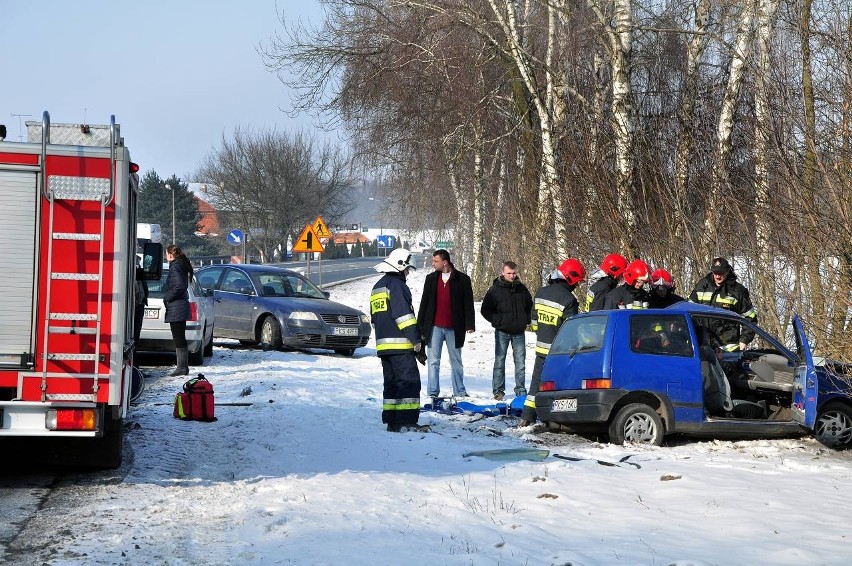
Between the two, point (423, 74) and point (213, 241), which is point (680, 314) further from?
point (213, 241)

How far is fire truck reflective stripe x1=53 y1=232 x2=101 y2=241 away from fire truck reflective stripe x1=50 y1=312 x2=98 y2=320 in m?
0.51

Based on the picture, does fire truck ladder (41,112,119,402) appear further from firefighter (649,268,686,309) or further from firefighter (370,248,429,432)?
firefighter (649,268,686,309)

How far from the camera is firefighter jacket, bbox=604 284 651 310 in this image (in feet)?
42.4

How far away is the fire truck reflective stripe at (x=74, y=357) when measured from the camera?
7812 millimetres

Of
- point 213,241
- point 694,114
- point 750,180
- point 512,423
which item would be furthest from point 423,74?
point 213,241

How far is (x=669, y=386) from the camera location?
11227 mm

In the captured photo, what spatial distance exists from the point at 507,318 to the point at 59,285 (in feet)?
26.2

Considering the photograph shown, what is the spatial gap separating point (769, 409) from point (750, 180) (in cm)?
572

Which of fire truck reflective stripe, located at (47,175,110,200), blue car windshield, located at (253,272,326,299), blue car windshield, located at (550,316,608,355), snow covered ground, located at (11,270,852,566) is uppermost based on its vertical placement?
fire truck reflective stripe, located at (47,175,110,200)

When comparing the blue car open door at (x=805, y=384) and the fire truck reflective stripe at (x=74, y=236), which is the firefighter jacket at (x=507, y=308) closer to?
the blue car open door at (x=805, y=384)

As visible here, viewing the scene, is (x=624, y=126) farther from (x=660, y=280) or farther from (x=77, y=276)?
(x=77, y=276)

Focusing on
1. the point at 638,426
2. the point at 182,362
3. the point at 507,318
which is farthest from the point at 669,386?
the point at 182,362

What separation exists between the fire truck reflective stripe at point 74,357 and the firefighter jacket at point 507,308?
767cm

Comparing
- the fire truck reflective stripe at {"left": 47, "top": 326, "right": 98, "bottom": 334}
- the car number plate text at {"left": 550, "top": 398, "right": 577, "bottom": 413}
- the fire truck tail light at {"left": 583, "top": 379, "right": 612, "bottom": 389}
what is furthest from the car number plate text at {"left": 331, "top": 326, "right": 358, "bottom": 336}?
the fire truck reflective stripe at {"left": 47, "top": 326, "right": 98, "bottom": 334}
